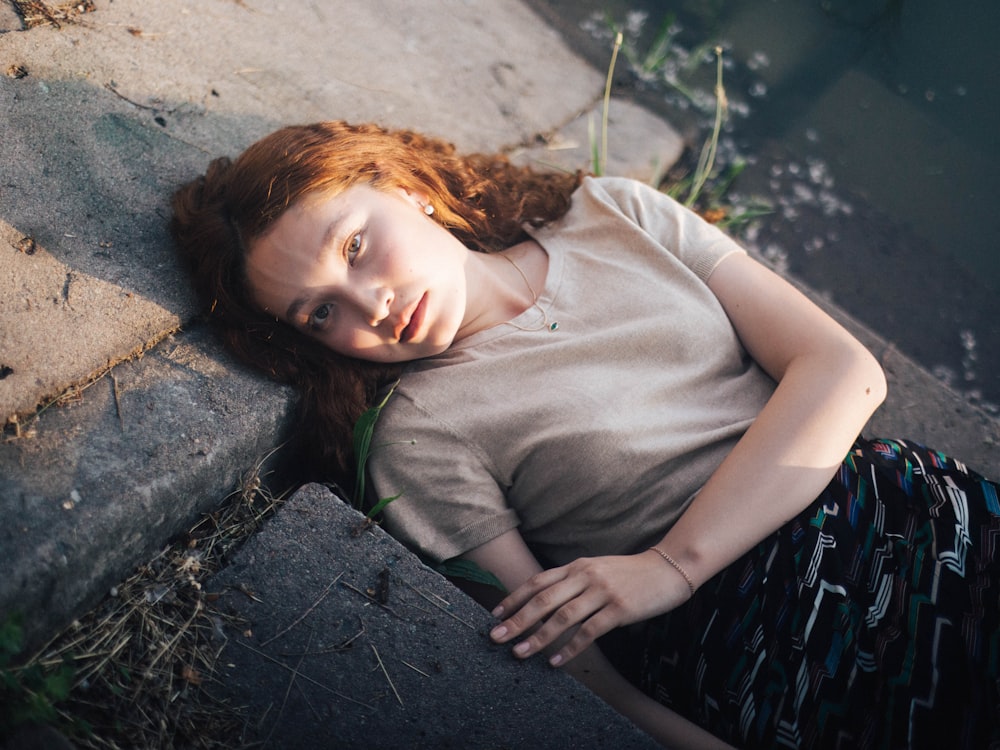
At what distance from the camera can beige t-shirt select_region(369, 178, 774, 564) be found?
166 centimetres

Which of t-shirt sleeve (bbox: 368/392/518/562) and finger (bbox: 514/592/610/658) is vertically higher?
finger (bbox: 514/592/610/658)

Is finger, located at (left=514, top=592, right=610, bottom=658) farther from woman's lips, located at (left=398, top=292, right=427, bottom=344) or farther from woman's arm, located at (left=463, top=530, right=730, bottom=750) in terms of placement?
woman's lips, located at (left=398, top=292, right=427, bottom=344)

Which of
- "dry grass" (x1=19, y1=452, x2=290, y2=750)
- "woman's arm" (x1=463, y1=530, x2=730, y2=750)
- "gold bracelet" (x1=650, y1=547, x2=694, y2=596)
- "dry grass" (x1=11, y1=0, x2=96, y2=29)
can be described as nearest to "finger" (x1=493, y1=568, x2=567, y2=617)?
"woman's arm" (x1=463, y1=530, x2=730, y2=750)

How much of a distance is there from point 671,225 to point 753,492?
28.6 inches

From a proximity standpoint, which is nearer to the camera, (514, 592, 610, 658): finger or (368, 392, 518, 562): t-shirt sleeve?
(514, 592, 610, 658): finger

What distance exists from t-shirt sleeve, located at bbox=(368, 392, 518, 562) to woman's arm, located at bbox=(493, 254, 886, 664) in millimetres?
187

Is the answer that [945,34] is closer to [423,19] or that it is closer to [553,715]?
[423,19]

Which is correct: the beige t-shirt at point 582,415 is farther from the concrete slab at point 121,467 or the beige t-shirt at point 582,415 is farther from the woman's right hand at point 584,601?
the concrete slab at point 121,467

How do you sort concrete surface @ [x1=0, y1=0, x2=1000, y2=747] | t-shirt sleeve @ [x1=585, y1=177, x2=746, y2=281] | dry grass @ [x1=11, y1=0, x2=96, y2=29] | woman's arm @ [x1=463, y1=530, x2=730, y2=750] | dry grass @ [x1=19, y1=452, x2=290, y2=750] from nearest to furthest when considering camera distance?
dry grass @ [x1=19, y1=452, x2=290, y2=750] → concrete surface @ [x1=0, y1=0, x2=1000, y2=747] → woman's arm @ [x1=463, y1=530, x2=730, y2=750] → t-shirt sleeve @ [x1=585, y1=177, x2=746, y2=281] → dry grass @ [x1=11, y1=0, x2=96, y2=29]

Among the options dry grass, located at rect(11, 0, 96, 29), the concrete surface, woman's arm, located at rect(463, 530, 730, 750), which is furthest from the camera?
dry grass, located at rect(11, 0, 96, 29)

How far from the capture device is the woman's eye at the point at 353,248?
1.69 m

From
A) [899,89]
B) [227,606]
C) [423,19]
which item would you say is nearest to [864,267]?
[899,89]

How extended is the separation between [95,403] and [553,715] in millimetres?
1088

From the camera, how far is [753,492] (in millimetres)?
1584
